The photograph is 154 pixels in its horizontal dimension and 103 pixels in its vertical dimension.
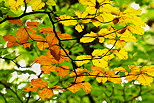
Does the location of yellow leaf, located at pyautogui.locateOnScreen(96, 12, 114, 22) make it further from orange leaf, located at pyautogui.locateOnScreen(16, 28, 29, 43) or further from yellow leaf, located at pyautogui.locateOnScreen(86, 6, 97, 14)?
orange leaf, located at pyautogui.locateOnScreen(16, 28, 29, 43)

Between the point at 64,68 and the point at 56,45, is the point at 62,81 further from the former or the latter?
the point at 56,45

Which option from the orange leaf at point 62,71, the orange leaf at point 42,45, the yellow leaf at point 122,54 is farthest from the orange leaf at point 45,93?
the yellow leaf at point 122,54

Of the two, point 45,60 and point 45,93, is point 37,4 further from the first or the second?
point 45,93

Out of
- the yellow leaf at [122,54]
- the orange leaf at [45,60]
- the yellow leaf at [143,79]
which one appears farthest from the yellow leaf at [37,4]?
the yellow leaf at [143,79]

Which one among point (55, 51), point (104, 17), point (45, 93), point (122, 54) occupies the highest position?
point (104, 17)

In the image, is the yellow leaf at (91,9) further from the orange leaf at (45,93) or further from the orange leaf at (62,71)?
the orange leaf at (45,93)

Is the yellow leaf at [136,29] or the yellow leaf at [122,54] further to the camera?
the yellow leaf at [122,54]

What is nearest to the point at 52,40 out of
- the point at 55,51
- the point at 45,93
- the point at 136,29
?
the point at 55,51

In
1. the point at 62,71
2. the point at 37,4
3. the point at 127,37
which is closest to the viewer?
the point at 37,4

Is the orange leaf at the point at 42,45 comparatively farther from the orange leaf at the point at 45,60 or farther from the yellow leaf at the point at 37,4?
the yellow leaf at the point at 37,4

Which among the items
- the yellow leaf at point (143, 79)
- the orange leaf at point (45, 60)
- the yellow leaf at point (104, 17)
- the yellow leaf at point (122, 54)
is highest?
the yellow leaf at point (104, 17)

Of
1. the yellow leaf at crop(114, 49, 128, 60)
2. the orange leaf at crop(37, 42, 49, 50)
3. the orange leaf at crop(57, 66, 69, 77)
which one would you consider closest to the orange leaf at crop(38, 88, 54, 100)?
the orange leaf at crop(57, 66, 69, 77)

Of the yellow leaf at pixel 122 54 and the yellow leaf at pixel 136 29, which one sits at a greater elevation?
the yellow leaf at pixel 136 29

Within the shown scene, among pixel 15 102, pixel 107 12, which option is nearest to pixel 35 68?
pixel 15 102
